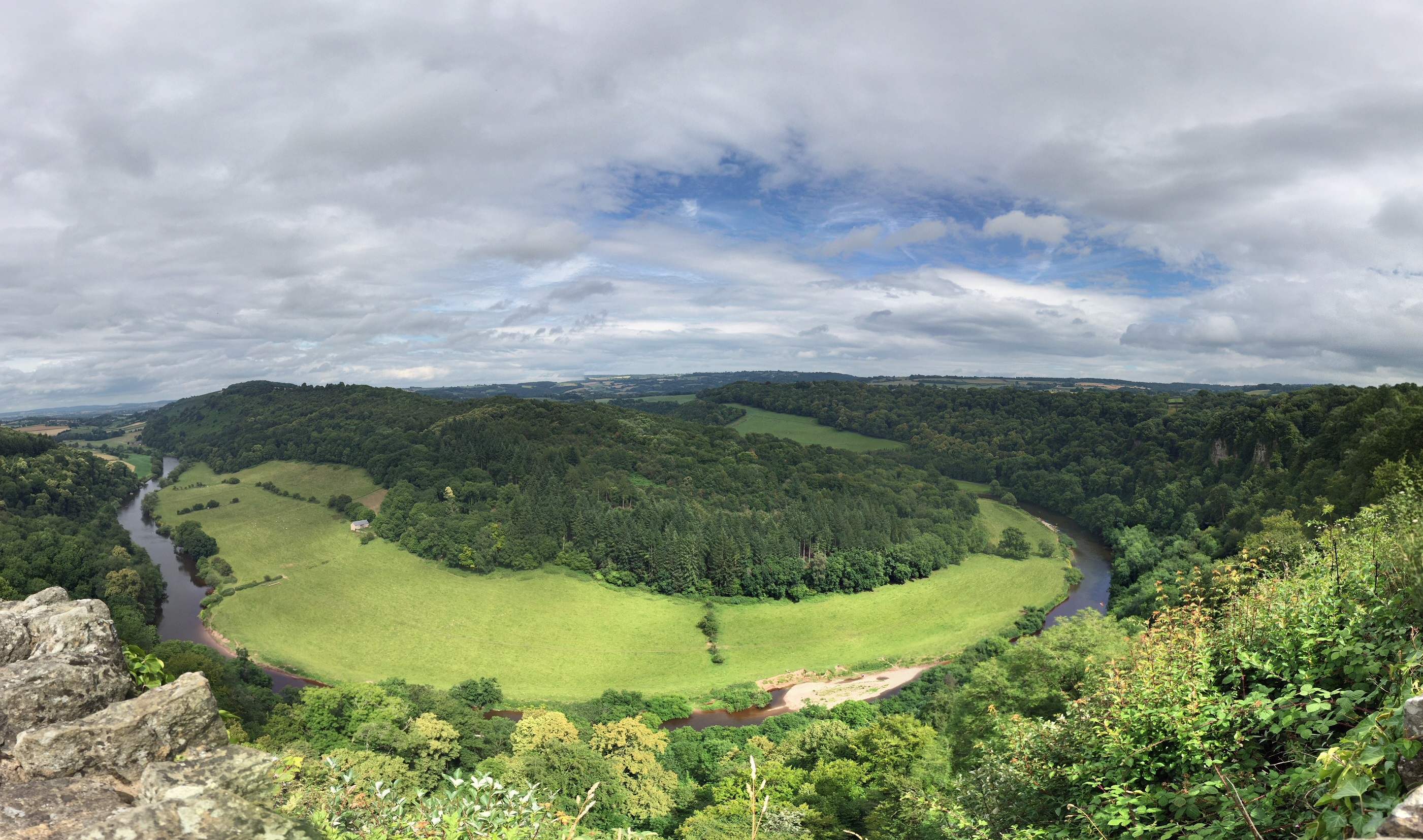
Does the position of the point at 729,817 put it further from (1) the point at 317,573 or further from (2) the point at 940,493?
(2) the point at 940,493

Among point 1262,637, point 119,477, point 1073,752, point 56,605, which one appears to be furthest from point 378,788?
point 119,477

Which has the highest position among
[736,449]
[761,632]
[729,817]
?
[736,449]

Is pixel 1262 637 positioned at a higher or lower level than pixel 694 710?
higher

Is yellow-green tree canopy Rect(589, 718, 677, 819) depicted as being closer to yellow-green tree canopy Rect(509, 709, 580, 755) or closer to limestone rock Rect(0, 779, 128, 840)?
yellow-green tree canopy Rect(509, 709, 580, 755)

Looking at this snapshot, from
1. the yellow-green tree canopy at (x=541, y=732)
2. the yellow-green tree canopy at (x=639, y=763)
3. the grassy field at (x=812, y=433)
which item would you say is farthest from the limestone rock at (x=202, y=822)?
the grassy field at (x=812, y=433)

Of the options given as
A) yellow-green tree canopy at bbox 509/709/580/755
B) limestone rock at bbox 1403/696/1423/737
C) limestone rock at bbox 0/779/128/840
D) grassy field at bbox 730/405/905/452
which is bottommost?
yellow-green tree canopy at bbox 509/709/580/755

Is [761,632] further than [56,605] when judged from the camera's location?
Yes

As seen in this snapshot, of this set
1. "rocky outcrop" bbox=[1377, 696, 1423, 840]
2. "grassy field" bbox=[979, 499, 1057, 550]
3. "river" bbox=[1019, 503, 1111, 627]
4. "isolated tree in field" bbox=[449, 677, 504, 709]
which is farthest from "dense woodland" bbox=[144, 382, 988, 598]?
"rocky outcrop" bbox=[1377, 696, 1423, 840]
